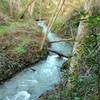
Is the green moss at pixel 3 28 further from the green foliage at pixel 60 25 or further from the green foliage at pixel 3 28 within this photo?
the green foliage at pixel 60 25

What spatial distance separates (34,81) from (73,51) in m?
2.44

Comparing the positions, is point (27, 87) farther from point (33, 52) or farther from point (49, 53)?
point (49, 53)

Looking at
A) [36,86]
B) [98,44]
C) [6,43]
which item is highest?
[98,44]

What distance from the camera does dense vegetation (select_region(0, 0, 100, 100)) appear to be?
4.61 m

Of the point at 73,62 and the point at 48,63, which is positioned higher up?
the point at 73,62

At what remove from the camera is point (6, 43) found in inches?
465

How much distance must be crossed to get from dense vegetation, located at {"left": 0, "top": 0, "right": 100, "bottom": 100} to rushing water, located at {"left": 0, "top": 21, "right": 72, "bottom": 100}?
32 centimetres

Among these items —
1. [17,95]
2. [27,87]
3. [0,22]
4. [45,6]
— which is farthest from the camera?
[45,6]

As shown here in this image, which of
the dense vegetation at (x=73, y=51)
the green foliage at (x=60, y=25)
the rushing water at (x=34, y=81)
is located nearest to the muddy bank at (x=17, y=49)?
the dense vegetation at (x=73, y=51)

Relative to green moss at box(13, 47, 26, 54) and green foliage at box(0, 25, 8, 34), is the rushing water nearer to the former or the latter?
green moss at box(13, 47, 26, 54)

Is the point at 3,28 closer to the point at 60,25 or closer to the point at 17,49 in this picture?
the point at 17,49

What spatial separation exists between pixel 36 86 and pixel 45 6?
2467cm

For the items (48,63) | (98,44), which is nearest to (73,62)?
(98,44)

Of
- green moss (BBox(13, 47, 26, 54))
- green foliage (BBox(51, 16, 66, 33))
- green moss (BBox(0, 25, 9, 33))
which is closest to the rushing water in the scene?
green moss (BBox(13, 47, 26, 54))
